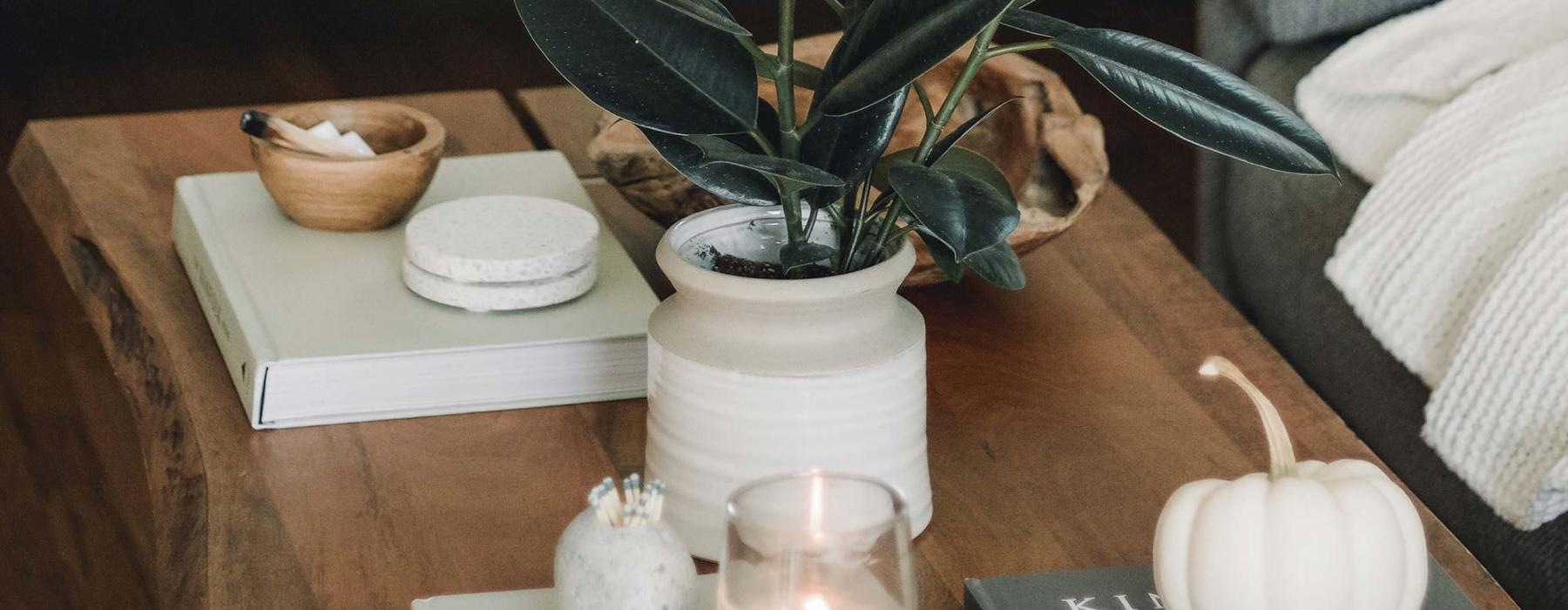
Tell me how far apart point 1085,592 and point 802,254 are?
6.6 inches

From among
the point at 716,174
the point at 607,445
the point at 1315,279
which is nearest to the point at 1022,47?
the point at 716,174

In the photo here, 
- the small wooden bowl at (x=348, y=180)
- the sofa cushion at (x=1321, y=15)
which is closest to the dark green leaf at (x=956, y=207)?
the small wooden bowl at (x=348, y=180)

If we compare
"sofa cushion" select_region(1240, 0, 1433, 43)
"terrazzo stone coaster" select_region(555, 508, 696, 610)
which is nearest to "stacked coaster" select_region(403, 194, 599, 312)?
"terrazzo stone coaster" select_region(555, 508, 696, 610)

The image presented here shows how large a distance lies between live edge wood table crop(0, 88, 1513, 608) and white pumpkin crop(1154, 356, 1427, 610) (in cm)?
10

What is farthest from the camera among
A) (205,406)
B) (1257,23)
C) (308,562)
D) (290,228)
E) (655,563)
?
(1257,23)

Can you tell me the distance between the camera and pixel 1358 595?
1.80 ft

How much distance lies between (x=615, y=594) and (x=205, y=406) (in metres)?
0.32

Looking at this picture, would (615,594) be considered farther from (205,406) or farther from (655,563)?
(205,406)

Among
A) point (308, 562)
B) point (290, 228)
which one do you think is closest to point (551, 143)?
point (290, 228)

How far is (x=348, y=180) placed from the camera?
0.87 metres

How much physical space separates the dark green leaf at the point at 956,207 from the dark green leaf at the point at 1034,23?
0.06m

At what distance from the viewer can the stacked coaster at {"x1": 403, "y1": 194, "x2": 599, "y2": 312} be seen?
80 cm

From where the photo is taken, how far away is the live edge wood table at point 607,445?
66 cm

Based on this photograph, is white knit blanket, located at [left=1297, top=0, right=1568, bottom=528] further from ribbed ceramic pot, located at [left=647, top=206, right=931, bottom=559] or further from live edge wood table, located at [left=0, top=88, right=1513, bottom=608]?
ribbed ceramic pot, located at [left=647, top=206, right=931, bottom=559]
